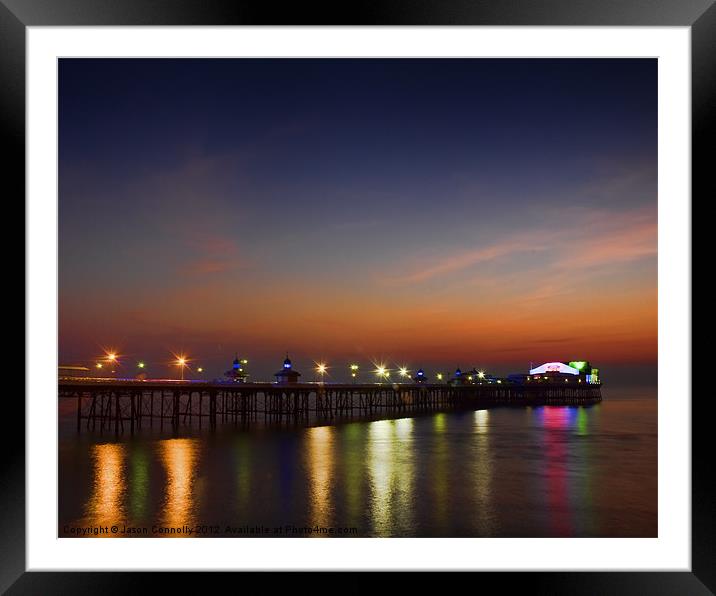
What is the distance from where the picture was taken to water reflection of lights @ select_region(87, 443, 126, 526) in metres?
7.90

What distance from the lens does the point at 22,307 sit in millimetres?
2883

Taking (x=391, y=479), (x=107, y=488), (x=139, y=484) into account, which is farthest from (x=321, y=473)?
(x=107, y=488)

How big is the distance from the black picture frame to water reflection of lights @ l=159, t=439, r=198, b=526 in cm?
485

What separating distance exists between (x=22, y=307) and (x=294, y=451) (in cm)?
1263

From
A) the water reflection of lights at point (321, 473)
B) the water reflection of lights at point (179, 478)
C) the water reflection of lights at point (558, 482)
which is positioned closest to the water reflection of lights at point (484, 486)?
the water reflection of lights at point (558, 482)

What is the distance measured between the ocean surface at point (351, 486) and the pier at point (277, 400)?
172cm

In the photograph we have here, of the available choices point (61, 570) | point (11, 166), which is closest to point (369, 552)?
point (61, 570)

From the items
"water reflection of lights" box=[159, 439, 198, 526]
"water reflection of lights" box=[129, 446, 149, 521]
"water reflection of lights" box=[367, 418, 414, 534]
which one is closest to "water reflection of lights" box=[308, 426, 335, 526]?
"water reflection of lights" box=[367, 418, 414, 534]

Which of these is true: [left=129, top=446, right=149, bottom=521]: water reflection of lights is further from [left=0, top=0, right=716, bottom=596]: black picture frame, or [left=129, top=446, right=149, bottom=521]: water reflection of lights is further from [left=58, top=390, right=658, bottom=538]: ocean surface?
[left=0, top=0, right=716, bottom=596]: black picture frame

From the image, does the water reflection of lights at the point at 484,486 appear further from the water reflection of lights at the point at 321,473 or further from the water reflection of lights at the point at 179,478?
the water reflection of lights at the point at 179,478

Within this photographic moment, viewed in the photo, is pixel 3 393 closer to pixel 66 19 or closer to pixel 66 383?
pixel 66 19

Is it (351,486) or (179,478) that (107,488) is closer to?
(179,478)

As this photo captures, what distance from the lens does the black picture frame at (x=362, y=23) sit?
9.09 ft

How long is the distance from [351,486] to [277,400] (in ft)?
56.7
